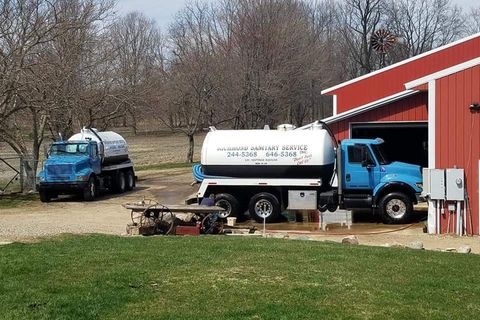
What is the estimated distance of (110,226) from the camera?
712 inches

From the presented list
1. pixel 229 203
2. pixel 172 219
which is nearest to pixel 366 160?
pixel 229 203

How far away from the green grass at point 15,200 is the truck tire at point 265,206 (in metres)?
9.36

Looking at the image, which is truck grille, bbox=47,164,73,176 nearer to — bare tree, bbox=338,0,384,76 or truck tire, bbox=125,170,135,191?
truck tire, bbox=125,170,135,191

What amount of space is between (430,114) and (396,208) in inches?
117

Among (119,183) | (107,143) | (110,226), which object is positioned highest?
(107,143)

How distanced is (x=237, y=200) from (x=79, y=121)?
15013 mm

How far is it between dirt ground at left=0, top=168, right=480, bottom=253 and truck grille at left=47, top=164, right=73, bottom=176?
1090 millimetres

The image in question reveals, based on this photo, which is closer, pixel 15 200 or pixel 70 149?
pixel 15 200

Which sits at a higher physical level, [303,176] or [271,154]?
[271,154]

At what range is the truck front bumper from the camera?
2458 cm

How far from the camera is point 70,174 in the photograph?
81.3 ft

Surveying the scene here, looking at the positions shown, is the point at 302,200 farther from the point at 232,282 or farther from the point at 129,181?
the point at 129,181

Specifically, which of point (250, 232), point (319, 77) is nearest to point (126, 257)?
point (250, 232)

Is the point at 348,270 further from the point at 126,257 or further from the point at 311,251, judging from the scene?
the point at 126,257
